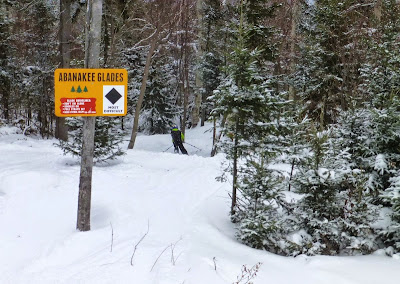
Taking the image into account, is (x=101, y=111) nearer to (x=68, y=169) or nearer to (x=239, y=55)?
(x=239, y=55)

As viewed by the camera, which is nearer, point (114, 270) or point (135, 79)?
point (114, 270)

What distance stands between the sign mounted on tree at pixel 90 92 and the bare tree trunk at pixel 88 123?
0.23 meters

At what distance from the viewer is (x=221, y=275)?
4320 mm

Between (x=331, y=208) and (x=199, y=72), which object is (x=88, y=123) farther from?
(x=199, y=72)

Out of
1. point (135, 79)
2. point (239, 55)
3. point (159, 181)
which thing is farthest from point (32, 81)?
point (239, 55)

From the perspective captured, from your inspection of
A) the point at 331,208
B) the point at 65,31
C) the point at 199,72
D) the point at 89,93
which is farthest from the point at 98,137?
the point at 199,72

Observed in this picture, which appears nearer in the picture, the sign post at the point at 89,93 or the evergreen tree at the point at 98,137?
the sign post at the point at 89,93

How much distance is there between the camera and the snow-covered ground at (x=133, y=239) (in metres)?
4.29

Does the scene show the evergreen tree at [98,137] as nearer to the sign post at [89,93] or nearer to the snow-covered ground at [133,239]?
the snow-covered ground at [133,239]

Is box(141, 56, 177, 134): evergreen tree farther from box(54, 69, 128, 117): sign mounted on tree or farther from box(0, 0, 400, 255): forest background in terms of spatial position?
box(54, 69, 128, 117): sign mounted on tree

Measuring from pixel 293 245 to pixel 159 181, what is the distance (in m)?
5.14

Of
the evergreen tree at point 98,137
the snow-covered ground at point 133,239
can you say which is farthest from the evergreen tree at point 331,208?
the evergreen tree at point 98,137

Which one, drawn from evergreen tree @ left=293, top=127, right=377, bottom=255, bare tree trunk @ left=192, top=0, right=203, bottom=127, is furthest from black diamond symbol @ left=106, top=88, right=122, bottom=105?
bare tree trunk @ left=192, top=0, right=203, bottom=127

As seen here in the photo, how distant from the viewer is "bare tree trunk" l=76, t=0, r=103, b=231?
17.1 feet
